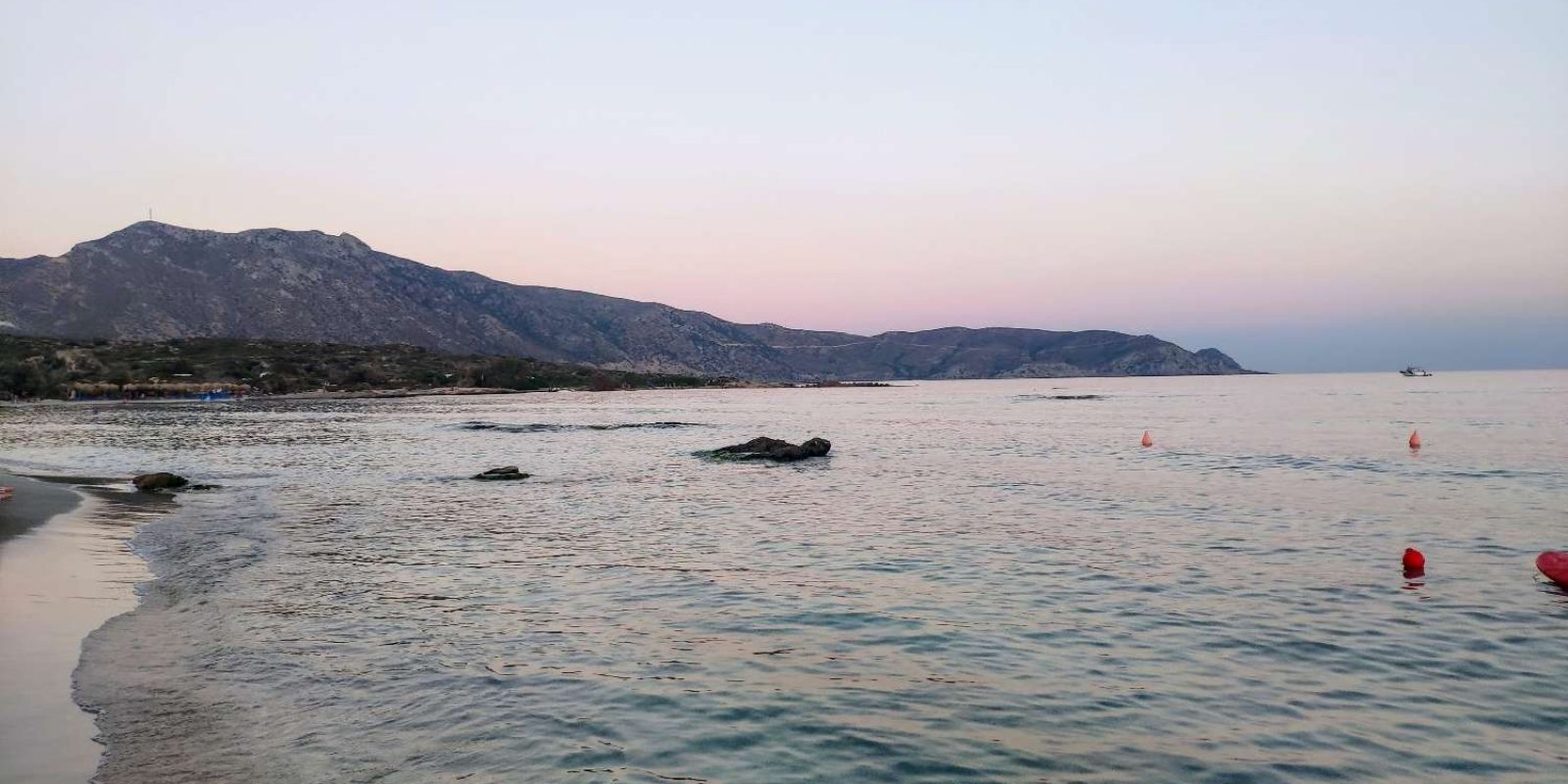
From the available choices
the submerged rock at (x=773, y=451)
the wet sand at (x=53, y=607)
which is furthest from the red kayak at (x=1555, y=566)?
the submerged rock at (x=773, y=451)

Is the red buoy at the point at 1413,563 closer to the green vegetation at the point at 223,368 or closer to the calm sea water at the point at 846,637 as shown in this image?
the calm sea water at the point at 846,637

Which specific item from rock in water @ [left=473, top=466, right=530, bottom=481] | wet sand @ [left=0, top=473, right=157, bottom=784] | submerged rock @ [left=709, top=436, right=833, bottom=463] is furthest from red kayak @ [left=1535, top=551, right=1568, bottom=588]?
rock in water @ [left=473, top=466, right=530, bottom=481]

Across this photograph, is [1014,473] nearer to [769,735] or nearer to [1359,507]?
[1359,507]

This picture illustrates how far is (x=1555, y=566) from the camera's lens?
1745 cm

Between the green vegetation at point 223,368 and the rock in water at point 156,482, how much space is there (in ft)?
348

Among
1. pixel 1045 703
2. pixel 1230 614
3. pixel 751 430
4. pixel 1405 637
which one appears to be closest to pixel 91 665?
pixel 1045 703

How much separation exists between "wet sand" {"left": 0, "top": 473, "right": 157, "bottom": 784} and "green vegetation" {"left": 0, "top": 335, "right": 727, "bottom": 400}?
115 metres

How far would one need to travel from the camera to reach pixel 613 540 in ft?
77.9

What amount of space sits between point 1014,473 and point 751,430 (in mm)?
38061

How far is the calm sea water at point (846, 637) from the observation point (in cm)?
964

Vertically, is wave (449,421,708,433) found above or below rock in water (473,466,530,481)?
above

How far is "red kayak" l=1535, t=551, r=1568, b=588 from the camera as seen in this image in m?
17.3

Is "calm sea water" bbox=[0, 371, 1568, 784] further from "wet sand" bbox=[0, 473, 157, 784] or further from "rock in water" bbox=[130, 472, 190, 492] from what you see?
"rock in water" bbox=[130, 472, 190, 492]

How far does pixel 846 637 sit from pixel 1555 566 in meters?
14.2
